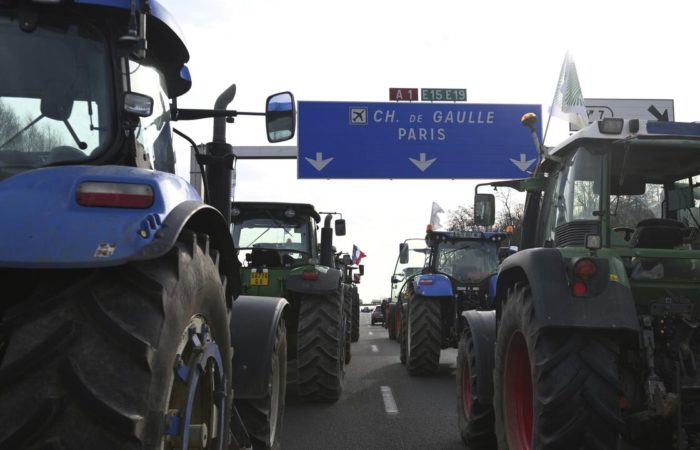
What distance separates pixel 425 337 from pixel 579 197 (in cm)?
634

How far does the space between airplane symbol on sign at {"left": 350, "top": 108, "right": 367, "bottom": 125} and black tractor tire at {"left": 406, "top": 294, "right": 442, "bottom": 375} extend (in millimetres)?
6518

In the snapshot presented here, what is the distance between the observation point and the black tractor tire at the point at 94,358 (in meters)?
1.73

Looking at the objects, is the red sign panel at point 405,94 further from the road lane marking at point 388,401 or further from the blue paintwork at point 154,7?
the blue paintwork at point 154,7

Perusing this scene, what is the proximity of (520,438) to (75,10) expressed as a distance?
138 inches

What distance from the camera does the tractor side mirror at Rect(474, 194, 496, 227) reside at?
583 cm

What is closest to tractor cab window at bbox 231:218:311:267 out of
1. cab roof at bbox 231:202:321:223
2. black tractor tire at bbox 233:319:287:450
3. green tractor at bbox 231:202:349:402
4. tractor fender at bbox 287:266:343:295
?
green tractor at bbox 231:202:349:402

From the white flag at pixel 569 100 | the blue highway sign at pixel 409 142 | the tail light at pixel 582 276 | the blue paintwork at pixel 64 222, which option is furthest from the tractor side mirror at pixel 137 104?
the blue highway sign at pixel 409 142

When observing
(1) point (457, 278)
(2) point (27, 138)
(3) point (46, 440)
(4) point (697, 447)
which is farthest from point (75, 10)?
(1) point (457, 278)

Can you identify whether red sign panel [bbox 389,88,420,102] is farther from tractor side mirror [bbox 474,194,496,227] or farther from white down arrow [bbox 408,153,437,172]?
tractor side mirror [bbox 474,194,496,227]

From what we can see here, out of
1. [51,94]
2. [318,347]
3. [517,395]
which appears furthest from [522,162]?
[51,94]

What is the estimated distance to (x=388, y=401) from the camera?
8328 mm

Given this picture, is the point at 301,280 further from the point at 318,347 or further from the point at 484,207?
the point at 484,207

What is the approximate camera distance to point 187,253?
2.34 meters

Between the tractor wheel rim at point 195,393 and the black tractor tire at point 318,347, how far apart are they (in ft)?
15.8
